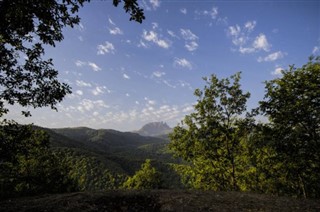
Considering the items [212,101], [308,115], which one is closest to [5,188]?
[212,101]

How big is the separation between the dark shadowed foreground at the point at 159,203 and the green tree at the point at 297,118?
4.67 meters

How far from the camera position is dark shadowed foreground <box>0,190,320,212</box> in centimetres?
999

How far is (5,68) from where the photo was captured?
10742 mm

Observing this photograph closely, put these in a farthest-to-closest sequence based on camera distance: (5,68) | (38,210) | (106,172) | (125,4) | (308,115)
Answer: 1. (106,172)
2. (308,115)
3. (5,68)
4. (38,210)
5. (125,4)

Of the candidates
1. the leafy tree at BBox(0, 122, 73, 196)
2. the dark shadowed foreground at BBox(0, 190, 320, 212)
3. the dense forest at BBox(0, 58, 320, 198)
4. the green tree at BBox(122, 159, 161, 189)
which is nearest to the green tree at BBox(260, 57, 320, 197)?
the dense forest at BBox(0, 58, 320, 198)

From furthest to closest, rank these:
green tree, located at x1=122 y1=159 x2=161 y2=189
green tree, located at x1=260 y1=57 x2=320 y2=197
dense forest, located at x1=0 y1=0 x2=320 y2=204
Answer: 1. green tree, located at x1=122 y1=159 x2=161 y2=189
2. green tree, located at x1=260 y1=57 x2=320 y2=197
3. dense forest, located at x1=0 y1=0 x2=320 y2=204

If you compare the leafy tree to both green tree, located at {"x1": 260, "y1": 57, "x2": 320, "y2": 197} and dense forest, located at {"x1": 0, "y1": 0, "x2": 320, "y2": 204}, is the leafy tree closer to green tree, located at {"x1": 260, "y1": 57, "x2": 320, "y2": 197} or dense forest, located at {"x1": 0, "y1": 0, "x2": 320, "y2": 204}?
dense forest, located at {"x1": 0, "y1": 0, "x2": 320, "y2": 204}

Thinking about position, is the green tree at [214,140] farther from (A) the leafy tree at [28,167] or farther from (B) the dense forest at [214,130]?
(A) the leafy tree at [28,167]

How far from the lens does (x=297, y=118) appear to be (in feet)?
50.9

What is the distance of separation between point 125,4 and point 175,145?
57.5 ft

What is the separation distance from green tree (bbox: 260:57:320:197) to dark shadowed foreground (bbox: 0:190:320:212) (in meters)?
4.67

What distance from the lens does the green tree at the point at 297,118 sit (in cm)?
1519

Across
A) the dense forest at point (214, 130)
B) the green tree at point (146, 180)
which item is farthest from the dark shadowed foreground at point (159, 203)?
the green tree at point (146, 180)

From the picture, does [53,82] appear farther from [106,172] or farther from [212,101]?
[106,172]
